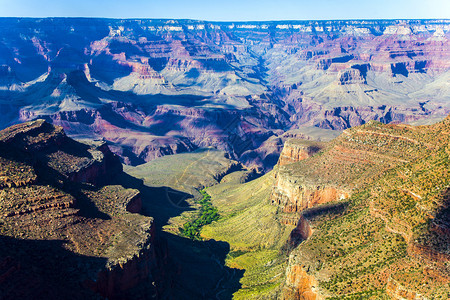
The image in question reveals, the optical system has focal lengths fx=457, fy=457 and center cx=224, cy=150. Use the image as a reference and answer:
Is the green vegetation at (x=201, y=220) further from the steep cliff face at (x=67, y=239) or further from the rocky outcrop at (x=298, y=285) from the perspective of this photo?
the rocky outcrop at (x=298, y=285)

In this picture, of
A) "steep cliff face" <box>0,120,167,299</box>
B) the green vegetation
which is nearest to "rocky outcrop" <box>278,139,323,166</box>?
the green vegetation

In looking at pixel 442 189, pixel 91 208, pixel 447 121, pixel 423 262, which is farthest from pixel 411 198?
pixel 91 208

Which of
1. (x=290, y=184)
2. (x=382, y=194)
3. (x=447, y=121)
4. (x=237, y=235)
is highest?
(x=447, y=121)

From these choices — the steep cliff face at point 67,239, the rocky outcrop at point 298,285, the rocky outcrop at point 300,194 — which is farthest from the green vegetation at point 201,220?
the rocky outcrop at point 298,285

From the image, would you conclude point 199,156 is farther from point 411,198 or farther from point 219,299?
point 411,198

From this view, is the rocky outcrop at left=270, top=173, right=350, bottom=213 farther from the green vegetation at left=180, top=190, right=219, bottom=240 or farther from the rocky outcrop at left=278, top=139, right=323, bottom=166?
the green vegetation at left=180, top=190, right=219, bottom=240

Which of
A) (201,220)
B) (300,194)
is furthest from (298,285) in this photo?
(201,220)

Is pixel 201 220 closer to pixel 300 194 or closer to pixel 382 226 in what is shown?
pixel 300 194
